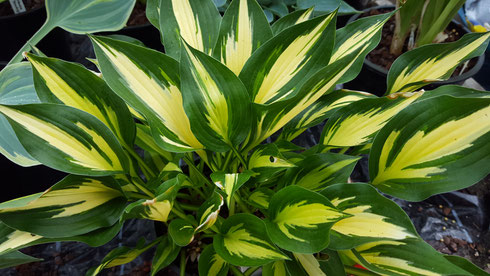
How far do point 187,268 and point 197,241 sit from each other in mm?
56

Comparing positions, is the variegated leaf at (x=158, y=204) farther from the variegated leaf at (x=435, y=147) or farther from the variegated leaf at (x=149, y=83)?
the variegated leaf at (x=435, y=147)

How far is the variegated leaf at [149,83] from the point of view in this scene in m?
0.51

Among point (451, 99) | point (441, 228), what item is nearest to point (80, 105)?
point (451, 99)

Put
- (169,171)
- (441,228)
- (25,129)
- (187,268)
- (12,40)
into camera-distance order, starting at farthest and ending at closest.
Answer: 1. (12,40)
2. (441,228)
3. (187,268)
4. (169,171)
5. (25,129)

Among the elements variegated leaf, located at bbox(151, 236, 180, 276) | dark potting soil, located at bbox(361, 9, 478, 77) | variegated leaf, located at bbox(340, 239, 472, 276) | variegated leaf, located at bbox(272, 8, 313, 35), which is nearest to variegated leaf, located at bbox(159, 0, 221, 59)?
variegated leaf, located at bbox(272, 8, 313, 35)

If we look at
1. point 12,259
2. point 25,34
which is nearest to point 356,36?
point 12,259

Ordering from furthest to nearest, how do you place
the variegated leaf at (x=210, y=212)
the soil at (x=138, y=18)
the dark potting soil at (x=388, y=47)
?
the soil at (x=138, y=18), the dark potting soil at (x=388, y=47), the variegated leaf at (x=210, y=212)

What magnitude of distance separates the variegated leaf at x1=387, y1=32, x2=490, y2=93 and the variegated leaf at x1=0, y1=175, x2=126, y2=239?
1.83 ft

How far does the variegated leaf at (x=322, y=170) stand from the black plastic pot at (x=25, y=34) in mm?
1021

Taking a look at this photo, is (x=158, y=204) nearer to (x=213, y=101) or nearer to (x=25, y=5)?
(x=213, y=101)

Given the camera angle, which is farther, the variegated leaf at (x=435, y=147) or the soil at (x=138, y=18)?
the soil at (x=138, y=18)

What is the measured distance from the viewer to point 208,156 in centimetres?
66

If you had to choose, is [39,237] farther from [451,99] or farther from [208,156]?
[451,99]

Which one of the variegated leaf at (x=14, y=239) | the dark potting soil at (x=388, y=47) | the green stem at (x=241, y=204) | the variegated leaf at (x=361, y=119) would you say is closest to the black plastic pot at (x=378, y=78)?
the dark potting soil at (x=388, y=47)
